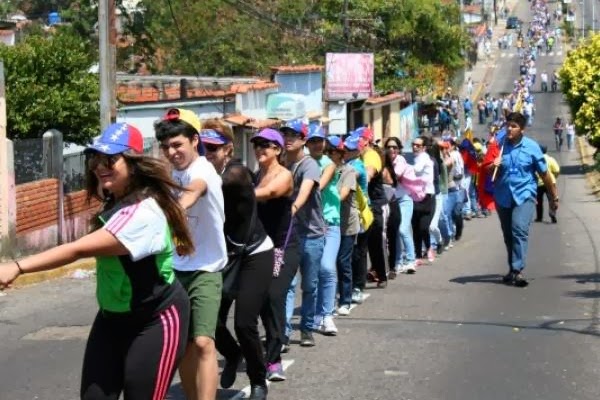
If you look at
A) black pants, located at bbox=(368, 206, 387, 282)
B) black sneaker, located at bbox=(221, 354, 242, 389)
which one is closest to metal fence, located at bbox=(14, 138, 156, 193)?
black pants, located at bbox=(368, 206, 387, 282)

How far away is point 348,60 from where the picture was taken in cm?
4422

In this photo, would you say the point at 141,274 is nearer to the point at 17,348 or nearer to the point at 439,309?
the point at 17,348

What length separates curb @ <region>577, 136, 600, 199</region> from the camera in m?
39.9

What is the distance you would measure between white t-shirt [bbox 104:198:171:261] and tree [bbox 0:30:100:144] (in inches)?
660

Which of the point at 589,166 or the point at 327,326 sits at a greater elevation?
the point at 327,326

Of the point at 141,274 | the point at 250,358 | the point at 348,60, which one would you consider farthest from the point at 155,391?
the point at 348,60

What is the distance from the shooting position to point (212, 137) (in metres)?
7.71

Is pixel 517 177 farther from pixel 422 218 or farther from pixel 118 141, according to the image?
pixel 118 141

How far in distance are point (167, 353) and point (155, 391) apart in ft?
0.55

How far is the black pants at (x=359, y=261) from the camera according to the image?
41.1ft

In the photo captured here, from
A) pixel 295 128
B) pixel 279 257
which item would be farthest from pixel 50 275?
pixel 279 257

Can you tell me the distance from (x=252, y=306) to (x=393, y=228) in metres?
7.77

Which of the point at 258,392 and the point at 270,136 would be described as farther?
the point at 270,136

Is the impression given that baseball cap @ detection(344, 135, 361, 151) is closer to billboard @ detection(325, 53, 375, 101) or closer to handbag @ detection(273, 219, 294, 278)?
handbag @ detection(273, 219, 294, 278)
